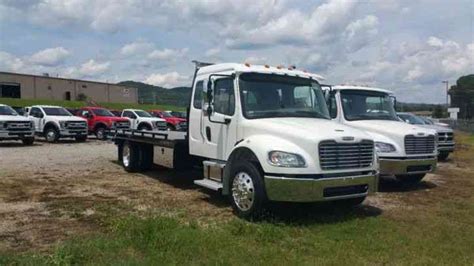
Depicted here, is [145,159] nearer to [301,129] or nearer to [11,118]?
[301,129]

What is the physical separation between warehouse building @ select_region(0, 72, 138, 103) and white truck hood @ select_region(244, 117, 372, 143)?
74500 millimetres

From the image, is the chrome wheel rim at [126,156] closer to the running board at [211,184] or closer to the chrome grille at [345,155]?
the running board at [211,184]

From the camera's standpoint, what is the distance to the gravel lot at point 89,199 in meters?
7.21

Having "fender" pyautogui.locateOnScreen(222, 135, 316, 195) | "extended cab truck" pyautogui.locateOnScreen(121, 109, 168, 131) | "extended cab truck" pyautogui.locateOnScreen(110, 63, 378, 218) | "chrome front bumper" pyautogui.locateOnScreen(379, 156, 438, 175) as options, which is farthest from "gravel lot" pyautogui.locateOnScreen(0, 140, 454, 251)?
"extended cab truck" pyautogui.locateOnScreen(121, 109, 168, 131)

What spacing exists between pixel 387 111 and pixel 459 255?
23.3ft

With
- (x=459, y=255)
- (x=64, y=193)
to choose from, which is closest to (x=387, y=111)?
(x=459, y=255)

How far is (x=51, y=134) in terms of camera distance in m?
25.5

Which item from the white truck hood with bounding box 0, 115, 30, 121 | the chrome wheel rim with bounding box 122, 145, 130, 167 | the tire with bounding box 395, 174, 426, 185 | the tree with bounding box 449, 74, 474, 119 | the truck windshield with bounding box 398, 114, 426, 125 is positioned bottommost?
the tire with bounding box 395, 174, 426, 185

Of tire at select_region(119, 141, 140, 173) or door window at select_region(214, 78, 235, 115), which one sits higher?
door window at select_region(214, 78, 235, 115)

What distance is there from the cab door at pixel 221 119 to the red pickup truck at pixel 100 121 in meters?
19.5

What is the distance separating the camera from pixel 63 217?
7.90 meters

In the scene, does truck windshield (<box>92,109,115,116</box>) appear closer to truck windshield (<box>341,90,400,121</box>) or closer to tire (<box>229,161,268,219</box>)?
truck windshield (<box>341,90,400,121</box>)

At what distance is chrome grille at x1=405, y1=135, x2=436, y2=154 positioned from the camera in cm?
1116

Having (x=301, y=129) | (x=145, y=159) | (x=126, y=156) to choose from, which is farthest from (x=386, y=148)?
(x=126, y=156)
